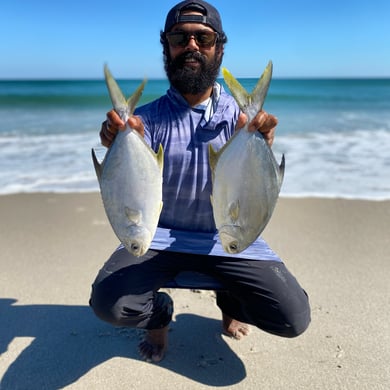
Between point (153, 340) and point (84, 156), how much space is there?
592 cm

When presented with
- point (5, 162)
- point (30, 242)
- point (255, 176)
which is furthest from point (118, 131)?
point (5, 162)

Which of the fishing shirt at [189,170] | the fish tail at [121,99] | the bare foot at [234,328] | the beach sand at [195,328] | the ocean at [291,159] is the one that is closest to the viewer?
the fish tail at [121,99]

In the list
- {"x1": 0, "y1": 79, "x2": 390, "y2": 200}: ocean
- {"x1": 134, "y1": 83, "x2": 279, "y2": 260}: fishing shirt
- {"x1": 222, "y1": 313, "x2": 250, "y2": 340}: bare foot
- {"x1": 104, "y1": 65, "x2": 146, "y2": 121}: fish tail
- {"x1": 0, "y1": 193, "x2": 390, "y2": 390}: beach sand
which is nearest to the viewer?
{"x1": 104, "y1": 65, "x2": 146, "y2": 121}: fish tail

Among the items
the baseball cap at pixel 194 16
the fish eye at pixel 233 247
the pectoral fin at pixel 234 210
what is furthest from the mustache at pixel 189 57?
the fish eye at pixel 233 247

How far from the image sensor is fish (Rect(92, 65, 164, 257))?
1752mm

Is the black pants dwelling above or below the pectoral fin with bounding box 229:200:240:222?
below

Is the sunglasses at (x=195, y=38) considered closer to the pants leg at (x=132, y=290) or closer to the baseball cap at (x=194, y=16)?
the baseball cap at (x=194, y=16)

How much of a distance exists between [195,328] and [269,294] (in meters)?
0.64

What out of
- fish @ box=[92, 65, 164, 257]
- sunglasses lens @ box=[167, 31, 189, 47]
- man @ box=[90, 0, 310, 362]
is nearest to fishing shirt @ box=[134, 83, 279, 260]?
man @ box=[90, 0, 310, 362]

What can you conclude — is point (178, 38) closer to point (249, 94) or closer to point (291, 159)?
point (249, 94)

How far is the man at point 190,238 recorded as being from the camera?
2.32m

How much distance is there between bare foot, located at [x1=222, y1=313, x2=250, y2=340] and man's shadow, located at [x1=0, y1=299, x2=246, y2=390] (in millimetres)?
68

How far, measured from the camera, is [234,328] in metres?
2.62

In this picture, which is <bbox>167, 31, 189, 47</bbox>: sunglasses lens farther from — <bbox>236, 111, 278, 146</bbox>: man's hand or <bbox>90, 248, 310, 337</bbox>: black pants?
<bbox>90, 248, 310, 337</bbox>: black pants
